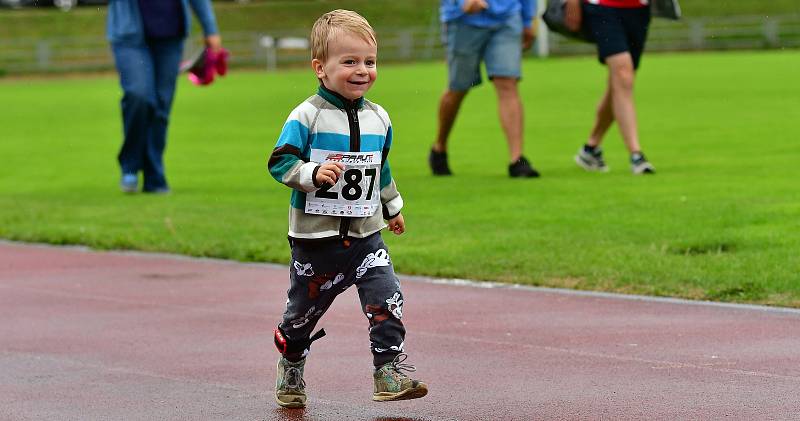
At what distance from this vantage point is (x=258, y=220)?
34.8ft

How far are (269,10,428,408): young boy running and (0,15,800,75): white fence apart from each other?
43484 mm

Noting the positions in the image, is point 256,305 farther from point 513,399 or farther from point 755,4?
point 755,4

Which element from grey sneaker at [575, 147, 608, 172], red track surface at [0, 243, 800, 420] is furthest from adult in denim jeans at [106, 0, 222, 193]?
red track surface at [0, 243, 800, 420]

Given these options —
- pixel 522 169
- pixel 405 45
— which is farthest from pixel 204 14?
pixel 405 45

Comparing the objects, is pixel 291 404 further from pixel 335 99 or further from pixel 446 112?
pixel 446 112

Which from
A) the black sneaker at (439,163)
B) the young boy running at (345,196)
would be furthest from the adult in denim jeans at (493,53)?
the young boy running at (345,196)

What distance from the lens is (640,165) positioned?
12438 millimetres

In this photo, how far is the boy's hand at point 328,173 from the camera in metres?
4.92

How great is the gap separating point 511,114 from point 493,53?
51cm

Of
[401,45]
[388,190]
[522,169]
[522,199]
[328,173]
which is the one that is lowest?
[401,45]

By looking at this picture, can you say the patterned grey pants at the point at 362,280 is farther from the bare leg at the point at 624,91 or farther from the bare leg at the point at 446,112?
the bare leg at the point at 446,112

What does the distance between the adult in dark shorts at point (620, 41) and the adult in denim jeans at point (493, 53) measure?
0.50 m

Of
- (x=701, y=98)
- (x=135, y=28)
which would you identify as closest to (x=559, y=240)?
(x=135, y=28)

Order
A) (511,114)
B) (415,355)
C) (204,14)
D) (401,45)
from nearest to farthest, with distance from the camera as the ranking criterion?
1. (415,355)
2. (511,114)
3. (204,14)
4. (401,45)
